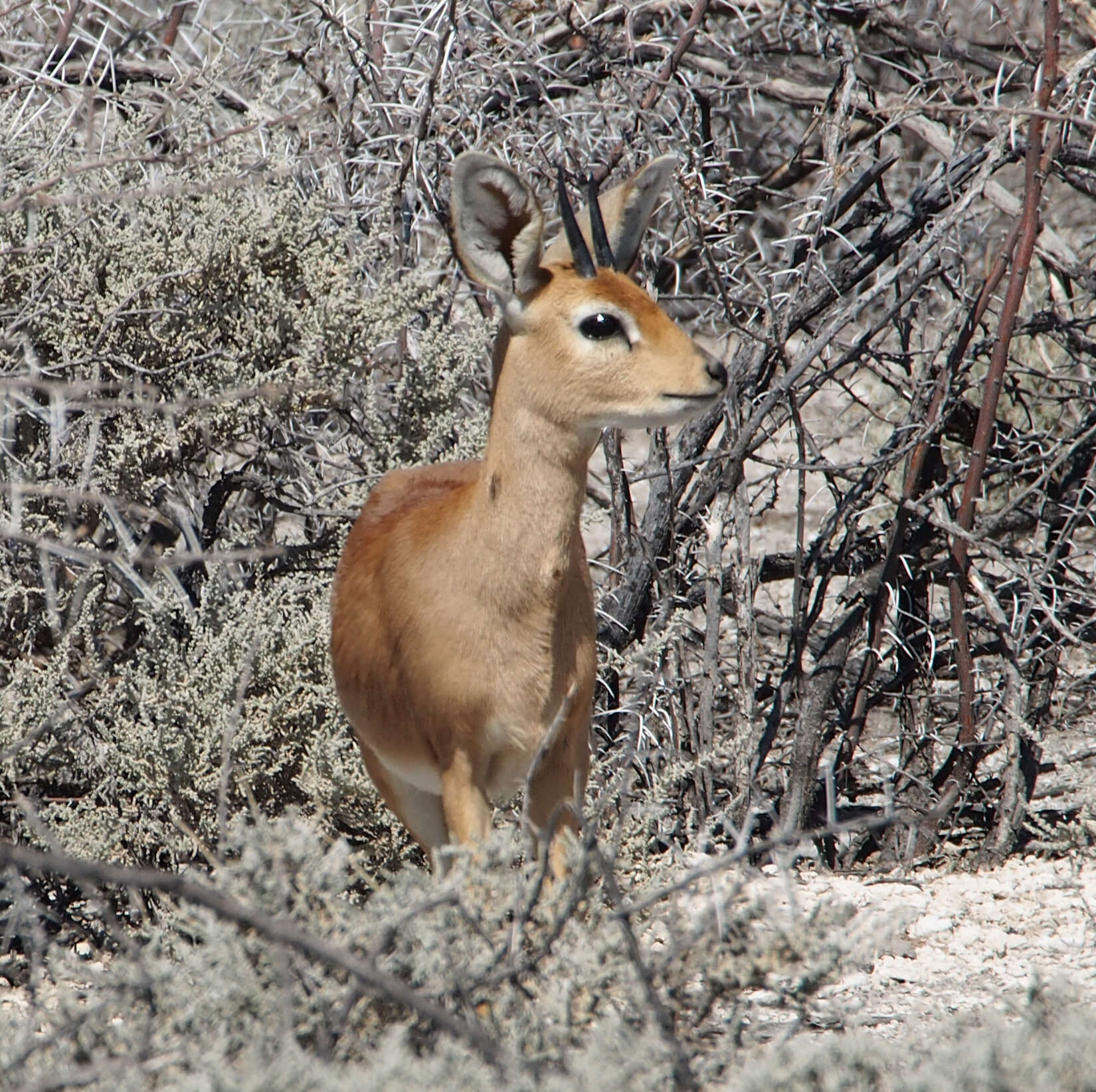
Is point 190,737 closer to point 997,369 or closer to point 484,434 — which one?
point 484,434

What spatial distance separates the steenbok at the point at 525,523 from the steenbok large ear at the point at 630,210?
261mm

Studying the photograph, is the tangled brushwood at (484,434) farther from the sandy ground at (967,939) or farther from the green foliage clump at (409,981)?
the green foliage clump at (409,981)

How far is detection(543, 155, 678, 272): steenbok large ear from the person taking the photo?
14.7 ft

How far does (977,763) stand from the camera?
588cm

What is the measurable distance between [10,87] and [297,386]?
1.92 m

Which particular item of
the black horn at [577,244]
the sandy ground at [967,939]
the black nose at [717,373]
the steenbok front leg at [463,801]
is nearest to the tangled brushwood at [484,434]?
the sandy ground at [967,939]

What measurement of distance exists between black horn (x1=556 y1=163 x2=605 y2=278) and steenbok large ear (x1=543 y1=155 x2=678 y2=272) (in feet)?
0.71

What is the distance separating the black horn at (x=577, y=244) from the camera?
4129 millimetres

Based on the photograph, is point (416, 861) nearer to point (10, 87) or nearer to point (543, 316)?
point (543, 316)

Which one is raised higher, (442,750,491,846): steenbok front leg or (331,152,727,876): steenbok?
(331,152,727,876): steenbok

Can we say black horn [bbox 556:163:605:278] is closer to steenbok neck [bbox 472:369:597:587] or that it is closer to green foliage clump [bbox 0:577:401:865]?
steenbok neck [bbox 472:369:597:587]

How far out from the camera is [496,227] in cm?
420

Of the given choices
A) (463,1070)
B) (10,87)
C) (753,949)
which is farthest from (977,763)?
(10,87)

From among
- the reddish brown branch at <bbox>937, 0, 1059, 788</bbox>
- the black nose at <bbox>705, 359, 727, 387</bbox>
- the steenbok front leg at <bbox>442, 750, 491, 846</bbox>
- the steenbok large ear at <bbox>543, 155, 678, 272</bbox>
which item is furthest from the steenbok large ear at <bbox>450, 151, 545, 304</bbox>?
the reddish brown branch at <bbox>937, 0, 1059, 788</bbox>
